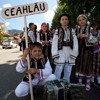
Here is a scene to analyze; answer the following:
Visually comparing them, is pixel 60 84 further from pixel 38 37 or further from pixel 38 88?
pixel 38 37

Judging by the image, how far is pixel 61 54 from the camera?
8.15 meters

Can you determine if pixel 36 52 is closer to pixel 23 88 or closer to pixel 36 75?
pixel 36 75

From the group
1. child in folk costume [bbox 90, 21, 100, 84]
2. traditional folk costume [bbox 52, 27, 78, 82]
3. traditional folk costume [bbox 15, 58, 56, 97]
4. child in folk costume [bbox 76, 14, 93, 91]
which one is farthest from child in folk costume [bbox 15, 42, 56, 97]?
child in folk costume [bbox 90, 21, 100, 84]

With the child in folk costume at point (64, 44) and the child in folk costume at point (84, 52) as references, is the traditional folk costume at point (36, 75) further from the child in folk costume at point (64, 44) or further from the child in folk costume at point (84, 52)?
the child in folk costume at point (84, 52)

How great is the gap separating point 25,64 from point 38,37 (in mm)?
3944

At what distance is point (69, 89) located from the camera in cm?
584

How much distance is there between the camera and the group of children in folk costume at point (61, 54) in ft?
22.7

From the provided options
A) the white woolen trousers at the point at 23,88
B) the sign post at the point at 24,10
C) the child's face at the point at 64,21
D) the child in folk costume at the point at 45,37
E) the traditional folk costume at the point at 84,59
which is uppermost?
the sign post at the point at 24,10

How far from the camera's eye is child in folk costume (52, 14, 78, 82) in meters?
8.08

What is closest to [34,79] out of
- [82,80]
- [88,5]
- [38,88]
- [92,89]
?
[38,88]

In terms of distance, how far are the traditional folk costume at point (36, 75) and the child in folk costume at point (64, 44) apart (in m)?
1.07

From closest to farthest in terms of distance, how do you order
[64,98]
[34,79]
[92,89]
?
[64,98], [34,79], [92,89]

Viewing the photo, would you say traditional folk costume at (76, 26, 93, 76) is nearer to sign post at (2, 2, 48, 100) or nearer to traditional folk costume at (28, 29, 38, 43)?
sign post at (2, 2, 48, 100)

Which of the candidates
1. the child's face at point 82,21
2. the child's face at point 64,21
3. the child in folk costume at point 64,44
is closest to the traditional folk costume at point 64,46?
the child in folk costume at point 64,44
